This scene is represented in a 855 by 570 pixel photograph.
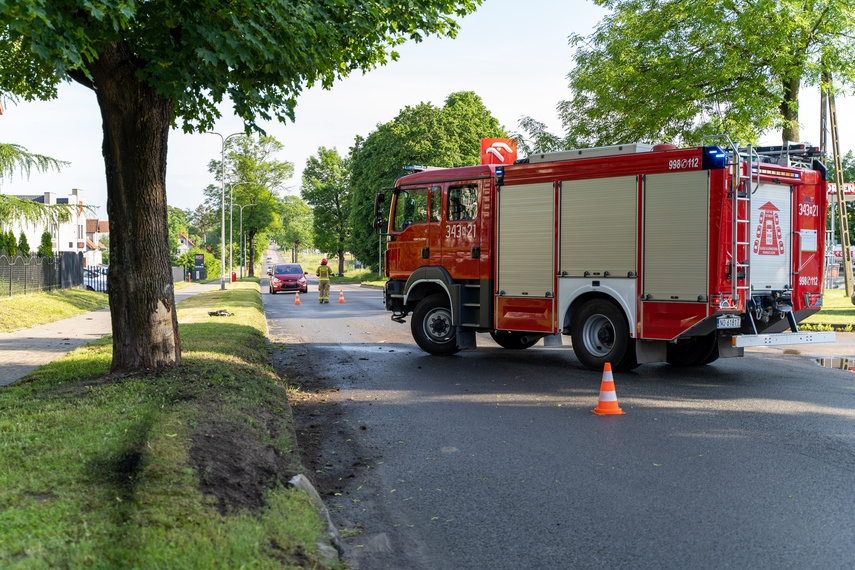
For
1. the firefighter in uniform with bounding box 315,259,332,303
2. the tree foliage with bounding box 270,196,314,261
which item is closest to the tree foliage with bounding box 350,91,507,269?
the tree foliage with bounding box 270,196,314,261

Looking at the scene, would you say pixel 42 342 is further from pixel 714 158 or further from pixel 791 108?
pixel 791 108

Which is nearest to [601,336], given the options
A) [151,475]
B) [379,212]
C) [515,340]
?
[515,340]

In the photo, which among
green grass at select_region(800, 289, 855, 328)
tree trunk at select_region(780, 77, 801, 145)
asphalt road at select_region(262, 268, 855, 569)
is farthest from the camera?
tree trunk at select_region(780, 77, 801, 145)

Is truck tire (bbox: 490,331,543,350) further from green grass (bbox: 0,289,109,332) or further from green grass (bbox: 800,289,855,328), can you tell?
green grass (bbox: 0,289,109,332)

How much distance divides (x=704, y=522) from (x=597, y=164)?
22.3 ft

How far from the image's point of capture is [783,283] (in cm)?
1036

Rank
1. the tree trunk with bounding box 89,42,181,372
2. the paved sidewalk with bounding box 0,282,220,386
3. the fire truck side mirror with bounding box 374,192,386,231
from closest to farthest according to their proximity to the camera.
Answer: the tree trunk with bounding box 89,42,181,372 < the paved sidewalk with bounding box 0,282,220,386 < the fire truck side mirror with bounding box 374,192,386,231

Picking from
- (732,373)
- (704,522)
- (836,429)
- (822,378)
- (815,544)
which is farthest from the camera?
(732,373)

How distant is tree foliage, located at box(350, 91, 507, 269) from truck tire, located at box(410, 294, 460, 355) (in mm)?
38719

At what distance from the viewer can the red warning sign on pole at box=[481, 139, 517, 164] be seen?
23.4m

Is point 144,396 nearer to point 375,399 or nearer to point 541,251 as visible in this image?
point 375,399

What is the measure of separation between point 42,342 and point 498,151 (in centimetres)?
1502

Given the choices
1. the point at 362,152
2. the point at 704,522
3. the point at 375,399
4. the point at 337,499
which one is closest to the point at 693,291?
the point at 375,399

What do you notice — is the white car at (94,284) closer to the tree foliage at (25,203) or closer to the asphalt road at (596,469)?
the tree foliage at (25,203)
